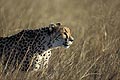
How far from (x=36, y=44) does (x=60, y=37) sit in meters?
0.28

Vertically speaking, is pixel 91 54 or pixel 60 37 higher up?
pixel 60 37

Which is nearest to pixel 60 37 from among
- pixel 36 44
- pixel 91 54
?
pixel 36 44

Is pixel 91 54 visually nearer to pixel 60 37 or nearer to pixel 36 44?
pixel 60 37

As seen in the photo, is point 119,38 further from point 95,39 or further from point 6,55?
point 6,55

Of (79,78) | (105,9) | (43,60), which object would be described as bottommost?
(79,78)

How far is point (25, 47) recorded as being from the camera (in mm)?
5699

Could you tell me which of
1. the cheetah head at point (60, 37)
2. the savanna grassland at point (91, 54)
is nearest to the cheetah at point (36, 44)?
the cheetah head at point (60, 37)

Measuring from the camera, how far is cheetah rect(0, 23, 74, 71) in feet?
18.4

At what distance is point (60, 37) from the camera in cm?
579

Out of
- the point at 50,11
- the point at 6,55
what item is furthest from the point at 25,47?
the point at 50,11

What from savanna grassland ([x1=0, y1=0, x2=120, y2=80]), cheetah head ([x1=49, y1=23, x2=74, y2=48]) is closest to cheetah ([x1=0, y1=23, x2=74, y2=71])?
cheetah head ([x1=49, y1=23, x2=74, y2=48])

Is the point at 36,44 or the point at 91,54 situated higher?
the point at 36,44

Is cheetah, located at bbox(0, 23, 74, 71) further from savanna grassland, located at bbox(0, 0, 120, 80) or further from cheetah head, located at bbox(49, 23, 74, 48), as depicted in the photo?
savanna grassland, located at bbox(0, 0, 120, 80)

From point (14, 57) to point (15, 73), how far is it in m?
0.49
